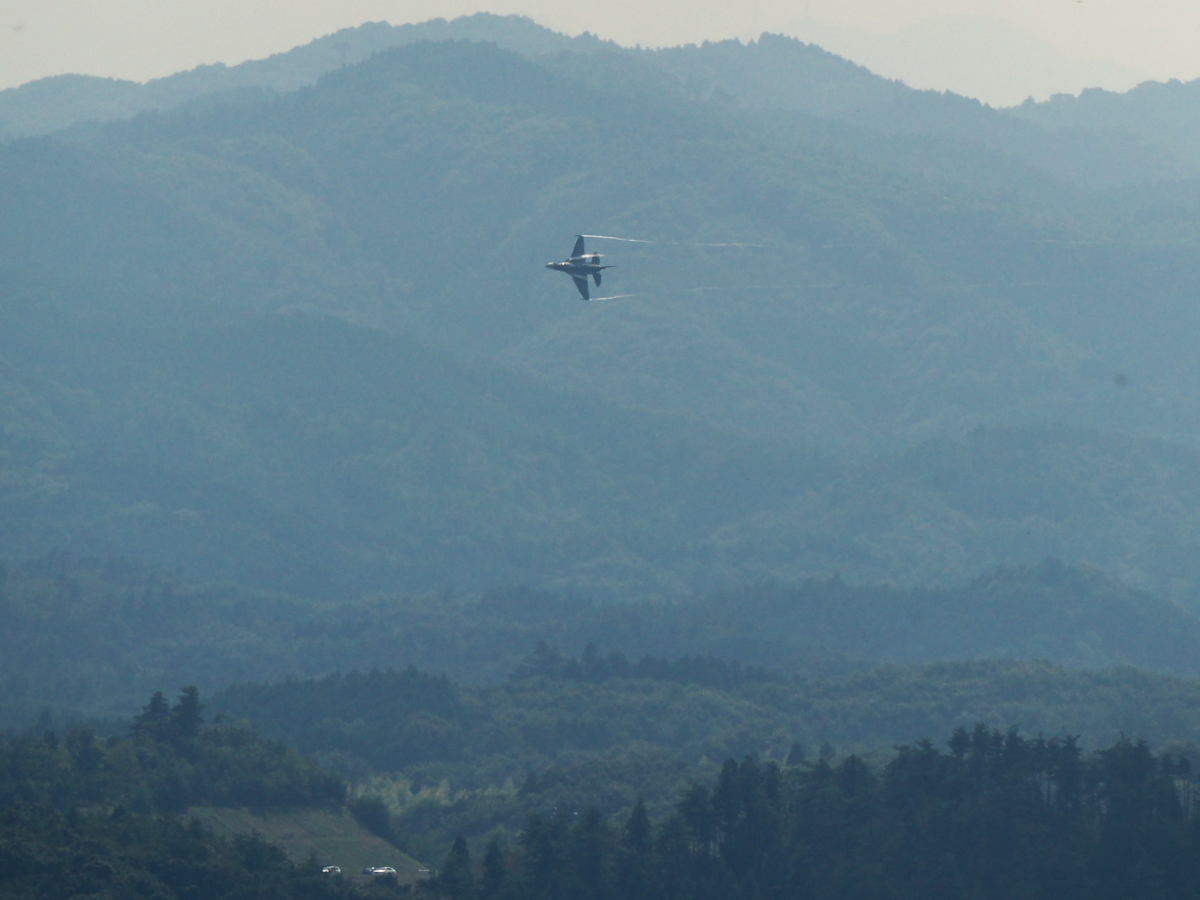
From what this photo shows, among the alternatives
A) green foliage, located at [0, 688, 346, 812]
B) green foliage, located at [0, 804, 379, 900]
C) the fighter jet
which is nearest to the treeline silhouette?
green foliage, located at [0, 804, 379, 900]

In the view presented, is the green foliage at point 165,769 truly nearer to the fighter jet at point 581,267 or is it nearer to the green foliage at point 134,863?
the green foliage at point 134,863

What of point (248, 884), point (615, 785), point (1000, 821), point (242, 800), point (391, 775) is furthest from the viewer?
point (391, 775)

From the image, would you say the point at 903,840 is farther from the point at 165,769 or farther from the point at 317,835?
the point at 165,769

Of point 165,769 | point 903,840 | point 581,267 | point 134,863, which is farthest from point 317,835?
point 903,840

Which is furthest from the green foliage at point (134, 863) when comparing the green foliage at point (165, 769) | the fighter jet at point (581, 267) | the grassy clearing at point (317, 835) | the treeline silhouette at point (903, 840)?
the fighter jet at point (581, 267)

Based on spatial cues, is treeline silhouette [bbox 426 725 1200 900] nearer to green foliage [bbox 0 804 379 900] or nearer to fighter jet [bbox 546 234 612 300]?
green foliage [bbox 0 804 379 900]

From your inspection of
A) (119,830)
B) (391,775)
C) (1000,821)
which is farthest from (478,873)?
(391,775)

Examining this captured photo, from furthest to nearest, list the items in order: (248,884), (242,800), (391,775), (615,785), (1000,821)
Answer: (391,775) < (615,785) < (242,800) < (1000,821) < (248,884)

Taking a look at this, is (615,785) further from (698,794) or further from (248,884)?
(248,884)
